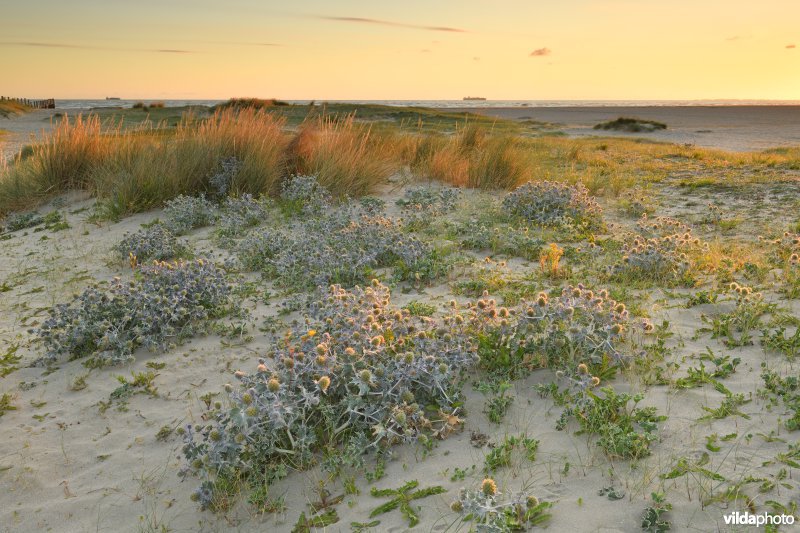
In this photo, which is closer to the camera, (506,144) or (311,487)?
(311,487)

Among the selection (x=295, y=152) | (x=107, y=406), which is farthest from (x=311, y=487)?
(x=295, y=152)

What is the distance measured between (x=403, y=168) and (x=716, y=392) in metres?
8.29

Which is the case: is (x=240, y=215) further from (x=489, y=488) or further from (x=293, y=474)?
(x=489, y=488)

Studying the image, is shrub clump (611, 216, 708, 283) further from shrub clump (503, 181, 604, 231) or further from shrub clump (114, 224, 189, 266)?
shrub clump (114, 224, 189, 266)

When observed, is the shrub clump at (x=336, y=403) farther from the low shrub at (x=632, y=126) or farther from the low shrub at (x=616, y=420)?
the low shrub at (x=632, y=126)

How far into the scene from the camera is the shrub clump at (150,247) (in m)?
6.53

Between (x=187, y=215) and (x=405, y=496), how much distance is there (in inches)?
241

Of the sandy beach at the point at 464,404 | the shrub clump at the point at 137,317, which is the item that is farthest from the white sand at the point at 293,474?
the shrub clump at the point at 137,317

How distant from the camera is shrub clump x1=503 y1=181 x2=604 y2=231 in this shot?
7.30 meters

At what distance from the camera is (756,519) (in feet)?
7.54

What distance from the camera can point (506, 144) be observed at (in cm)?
1005

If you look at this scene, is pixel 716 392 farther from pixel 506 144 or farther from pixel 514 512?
pixel 506 144

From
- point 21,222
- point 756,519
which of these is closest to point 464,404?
point 756,519

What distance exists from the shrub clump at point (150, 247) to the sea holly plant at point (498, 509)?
5.11 m
